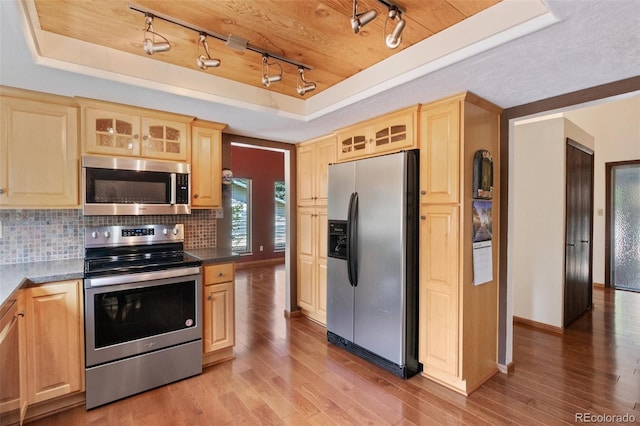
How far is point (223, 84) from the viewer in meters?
2.41

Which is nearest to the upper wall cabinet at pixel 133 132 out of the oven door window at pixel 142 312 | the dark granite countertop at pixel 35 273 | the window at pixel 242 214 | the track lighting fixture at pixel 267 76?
the dark granite countertop at pixel 35 273

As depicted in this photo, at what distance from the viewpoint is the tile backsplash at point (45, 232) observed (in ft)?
7.63

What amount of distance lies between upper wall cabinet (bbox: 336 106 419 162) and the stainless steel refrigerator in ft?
0.47

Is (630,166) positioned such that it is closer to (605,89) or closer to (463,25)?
(605,89)

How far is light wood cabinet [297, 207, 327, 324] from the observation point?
3.56m

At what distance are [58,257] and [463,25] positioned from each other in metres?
3.31

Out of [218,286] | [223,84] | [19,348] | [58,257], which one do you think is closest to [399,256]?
[218,286]

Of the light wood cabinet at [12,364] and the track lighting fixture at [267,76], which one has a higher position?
the track lighting fixture at [267,76]

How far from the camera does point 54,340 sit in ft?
6.72

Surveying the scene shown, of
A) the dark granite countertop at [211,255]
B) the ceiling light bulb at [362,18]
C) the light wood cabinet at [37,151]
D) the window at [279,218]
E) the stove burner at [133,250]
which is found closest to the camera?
the ceiling light bulb at [362,18]

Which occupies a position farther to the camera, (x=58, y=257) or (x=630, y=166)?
(x=630, y=166)

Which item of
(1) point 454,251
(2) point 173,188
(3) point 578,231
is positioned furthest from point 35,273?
(3) point 578,231

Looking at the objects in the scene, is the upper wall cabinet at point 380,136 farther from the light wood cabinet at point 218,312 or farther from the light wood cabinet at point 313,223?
the light wood cabinet at point 218,312

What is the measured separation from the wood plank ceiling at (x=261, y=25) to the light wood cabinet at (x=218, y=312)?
1.64m
